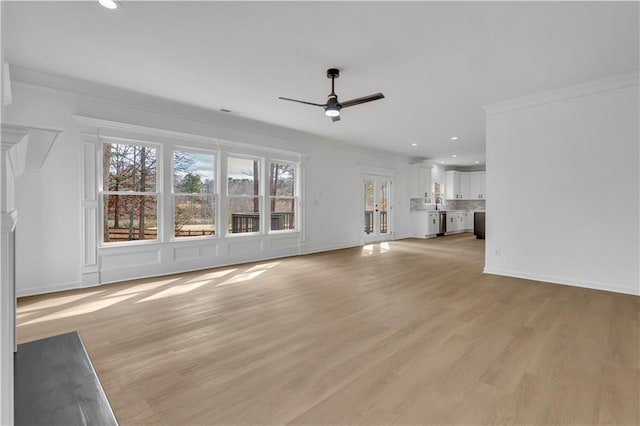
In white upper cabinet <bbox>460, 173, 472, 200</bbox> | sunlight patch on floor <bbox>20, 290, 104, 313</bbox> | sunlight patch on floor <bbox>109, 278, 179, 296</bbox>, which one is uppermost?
white upper cabinet <bbox>460, 173, 472, 200</bbox>

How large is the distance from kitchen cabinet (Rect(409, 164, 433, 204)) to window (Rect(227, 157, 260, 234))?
19.8 ft

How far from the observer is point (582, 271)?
14.1ft

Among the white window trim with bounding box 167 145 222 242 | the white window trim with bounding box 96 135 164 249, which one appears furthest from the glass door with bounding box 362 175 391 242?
the white window trim with bounding box 96 135 164 249

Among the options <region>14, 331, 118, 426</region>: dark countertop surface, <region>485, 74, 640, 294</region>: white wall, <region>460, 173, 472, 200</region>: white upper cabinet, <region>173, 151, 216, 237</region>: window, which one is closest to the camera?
<region>14, 331, 118, 426</region>: dark countertop surface

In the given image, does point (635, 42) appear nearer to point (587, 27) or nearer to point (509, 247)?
point (587, 27)

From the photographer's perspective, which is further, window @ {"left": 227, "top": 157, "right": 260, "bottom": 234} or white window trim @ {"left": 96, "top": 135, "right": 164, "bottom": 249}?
window @ {"left": 227, "top": 157, "right": 260, "bottom": 234}

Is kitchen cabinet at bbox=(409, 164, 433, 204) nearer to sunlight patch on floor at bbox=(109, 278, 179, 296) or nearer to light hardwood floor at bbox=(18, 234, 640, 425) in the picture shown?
light hardwood floor at bbox=(18, 234, 640, 425)

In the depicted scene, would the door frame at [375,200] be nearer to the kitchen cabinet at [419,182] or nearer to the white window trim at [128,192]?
the kitchen cabinet at [419,182]

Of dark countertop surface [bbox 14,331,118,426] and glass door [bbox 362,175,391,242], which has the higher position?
glass door [bbox 362,175,391,242]

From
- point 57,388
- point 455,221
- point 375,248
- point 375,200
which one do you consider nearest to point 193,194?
point 57,388

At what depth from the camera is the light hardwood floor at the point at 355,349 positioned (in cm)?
177

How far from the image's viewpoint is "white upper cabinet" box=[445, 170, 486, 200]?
1218cm

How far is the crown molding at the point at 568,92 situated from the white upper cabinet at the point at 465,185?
7.50 meters

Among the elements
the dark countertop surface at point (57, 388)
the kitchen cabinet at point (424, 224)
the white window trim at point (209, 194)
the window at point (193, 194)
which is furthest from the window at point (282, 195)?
the kitchen cabinet at point (424, 224)
